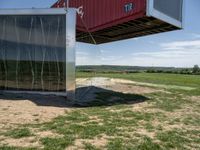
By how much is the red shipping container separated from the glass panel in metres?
3.85

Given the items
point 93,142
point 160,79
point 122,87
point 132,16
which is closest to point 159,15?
point 132,16

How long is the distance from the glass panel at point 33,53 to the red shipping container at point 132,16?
12.6ft

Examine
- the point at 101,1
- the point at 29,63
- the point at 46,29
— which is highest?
the point at 101,1

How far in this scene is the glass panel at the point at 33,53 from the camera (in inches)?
462

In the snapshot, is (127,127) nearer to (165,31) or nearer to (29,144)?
(29,144)

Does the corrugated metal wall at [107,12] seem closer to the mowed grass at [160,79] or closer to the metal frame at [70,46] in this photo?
the metal frame at [70,46]

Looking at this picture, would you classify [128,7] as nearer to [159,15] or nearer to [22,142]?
[159,15]

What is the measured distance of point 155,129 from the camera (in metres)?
7.42

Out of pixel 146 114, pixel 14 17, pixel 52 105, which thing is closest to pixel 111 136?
pixel 146 114

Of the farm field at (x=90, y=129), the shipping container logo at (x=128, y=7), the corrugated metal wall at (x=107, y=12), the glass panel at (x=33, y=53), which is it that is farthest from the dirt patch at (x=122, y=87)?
the farm field at (x=90, y=129)

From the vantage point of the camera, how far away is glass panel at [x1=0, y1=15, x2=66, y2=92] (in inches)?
462

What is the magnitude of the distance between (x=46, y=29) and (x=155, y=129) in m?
6.75

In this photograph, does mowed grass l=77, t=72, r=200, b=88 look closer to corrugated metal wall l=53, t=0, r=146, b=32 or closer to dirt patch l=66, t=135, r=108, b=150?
corrugated metal wall l=53, t=0, r=146, b=32

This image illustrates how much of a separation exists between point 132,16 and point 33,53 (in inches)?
202
